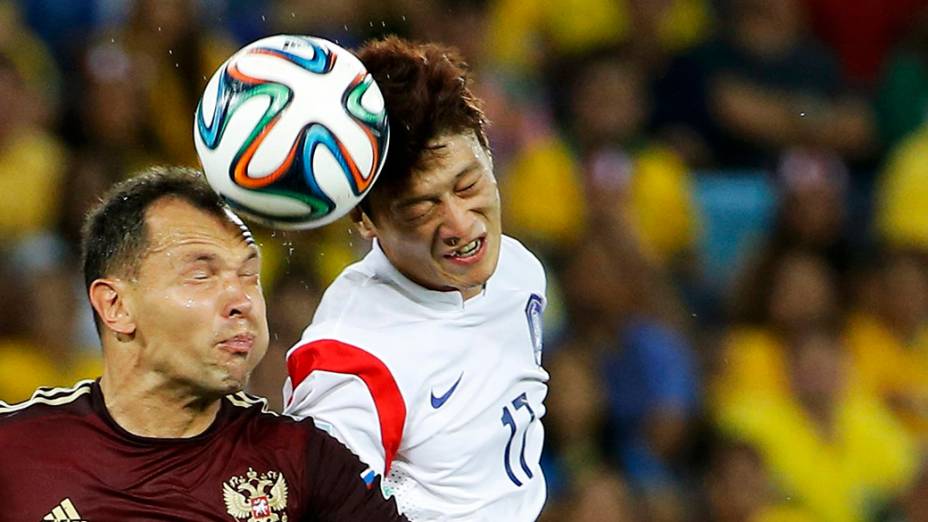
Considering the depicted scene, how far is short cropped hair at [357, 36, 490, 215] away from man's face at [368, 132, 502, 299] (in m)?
0.03

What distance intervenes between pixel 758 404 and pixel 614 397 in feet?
2.07

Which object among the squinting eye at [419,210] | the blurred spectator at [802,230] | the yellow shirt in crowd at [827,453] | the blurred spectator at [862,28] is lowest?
the yellow shirt in crowd at [827,453]

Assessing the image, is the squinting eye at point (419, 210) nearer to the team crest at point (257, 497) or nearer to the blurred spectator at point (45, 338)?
the team crest at point (257, 497)

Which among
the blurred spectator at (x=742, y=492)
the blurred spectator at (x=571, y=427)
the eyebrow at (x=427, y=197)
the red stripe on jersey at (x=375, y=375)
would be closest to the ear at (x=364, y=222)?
the eyebrow at (x=427, y=197)

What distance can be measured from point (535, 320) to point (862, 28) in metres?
5.81

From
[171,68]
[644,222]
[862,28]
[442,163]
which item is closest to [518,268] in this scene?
[442,163]

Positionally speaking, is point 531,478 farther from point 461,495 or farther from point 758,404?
point 758,404

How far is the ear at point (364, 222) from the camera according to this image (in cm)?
439

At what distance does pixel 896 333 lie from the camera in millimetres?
8625

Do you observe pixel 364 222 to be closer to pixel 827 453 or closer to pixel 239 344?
pixel 239 344

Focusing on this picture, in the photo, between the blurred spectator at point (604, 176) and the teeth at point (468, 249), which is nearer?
the teeth at point (468, 249)

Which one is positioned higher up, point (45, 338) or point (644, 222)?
point (45, 338)

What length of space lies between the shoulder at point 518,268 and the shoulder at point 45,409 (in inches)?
45.7

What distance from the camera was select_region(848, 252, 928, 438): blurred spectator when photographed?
853cm
